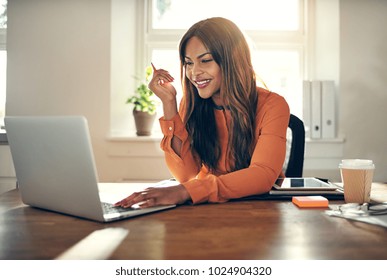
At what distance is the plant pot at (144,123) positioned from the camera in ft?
8.45

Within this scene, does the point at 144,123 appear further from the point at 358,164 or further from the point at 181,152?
the point at 358,164

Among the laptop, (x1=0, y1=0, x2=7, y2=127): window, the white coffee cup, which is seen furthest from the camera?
(x1=0, y1=0, x2=7, y2=127): window

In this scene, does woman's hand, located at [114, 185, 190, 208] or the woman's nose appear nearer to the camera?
woman's hand, located at [114, 185, 190, 208]

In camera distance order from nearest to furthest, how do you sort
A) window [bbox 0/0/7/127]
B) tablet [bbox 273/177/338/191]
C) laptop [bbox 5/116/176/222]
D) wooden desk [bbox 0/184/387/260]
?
wooden desk [bbox 0/184/387/260], laptop [bbox 5/116/176/222], tablet [bbox 273/177/338/191], window [bbox 0/0/7/127]

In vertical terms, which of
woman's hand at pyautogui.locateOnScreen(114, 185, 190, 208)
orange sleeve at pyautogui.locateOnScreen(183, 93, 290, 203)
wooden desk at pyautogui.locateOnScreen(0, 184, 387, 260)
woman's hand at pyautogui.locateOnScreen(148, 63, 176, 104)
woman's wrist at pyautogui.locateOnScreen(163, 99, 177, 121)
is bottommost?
wooden desk at pyautogui.locateOnScreen(0, 184, 387, 260)

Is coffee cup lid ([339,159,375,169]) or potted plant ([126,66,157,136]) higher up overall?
potted plant ([126,66,157,136])

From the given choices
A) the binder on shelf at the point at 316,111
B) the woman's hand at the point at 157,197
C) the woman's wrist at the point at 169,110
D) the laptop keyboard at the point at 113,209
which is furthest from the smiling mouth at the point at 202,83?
the binder on shelf at the point at 316,111

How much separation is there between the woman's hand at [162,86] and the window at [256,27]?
4.48ft

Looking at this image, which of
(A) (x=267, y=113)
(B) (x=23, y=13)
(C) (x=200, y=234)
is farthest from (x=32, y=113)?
(C) (x=200, y=234)

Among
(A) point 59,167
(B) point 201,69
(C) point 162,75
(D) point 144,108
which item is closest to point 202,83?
(B) point 201,69

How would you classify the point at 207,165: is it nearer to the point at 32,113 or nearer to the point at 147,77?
the point at 147,77

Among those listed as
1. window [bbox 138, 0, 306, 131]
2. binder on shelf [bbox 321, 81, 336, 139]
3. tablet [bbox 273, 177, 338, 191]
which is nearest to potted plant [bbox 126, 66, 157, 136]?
window [bbox 138, 0, 306, 131]

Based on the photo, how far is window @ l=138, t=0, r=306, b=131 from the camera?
281 centimetres

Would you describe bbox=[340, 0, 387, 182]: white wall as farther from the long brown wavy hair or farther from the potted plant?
the long brown wavy hair
